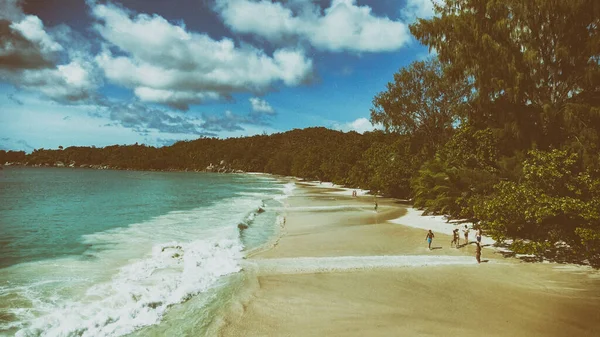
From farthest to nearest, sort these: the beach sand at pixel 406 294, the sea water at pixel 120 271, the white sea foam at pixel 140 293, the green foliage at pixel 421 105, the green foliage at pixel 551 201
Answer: the green foliage at pixel 421 105 < the green foliage at pixel 551 201 < the sea water at pixel 120 271 < the white sea foam at pixel 140 293 < the beach sand at pixel 406 294

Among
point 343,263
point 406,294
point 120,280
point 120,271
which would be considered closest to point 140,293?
point 120,280

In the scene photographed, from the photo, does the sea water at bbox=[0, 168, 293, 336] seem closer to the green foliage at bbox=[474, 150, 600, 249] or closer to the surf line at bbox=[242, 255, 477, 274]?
the surf line at bbox=[242, 255, 477, 274]

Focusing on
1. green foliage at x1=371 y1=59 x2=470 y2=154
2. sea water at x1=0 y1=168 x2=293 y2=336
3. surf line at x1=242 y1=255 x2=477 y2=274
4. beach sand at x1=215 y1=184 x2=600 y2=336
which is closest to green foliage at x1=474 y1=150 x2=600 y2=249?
beach sand at x1=215 y1=184 x2=600 y2=336

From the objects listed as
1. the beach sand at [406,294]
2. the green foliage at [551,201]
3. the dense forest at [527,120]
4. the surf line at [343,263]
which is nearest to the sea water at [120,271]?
the surf line at [343,263]

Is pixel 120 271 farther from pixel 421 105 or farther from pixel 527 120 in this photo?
pixel 421 105

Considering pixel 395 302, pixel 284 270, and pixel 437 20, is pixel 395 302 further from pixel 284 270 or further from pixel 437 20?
pixel 437 20

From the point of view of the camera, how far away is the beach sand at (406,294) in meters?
10.4

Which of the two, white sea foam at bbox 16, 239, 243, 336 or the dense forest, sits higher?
the dense forest

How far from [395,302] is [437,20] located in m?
18.6

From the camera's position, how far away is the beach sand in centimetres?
1038

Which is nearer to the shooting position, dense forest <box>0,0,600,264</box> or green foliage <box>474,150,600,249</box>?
green foliage <box>474,150,600,249</box>

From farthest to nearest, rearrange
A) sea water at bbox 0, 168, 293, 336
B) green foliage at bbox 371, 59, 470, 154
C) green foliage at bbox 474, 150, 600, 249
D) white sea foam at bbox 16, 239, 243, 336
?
1. green foliage at bbox 371, 59, 470, 154
2. green foliage at bbox 474, 150, 600, 249
3. sea water at bbox 0, 168, 293, 336
4. white sea foam at bbox 16, 239, 243, 336

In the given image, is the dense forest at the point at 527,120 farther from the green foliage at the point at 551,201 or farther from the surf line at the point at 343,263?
the surf line at the point at 343,263

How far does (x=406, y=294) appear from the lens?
12875mm
